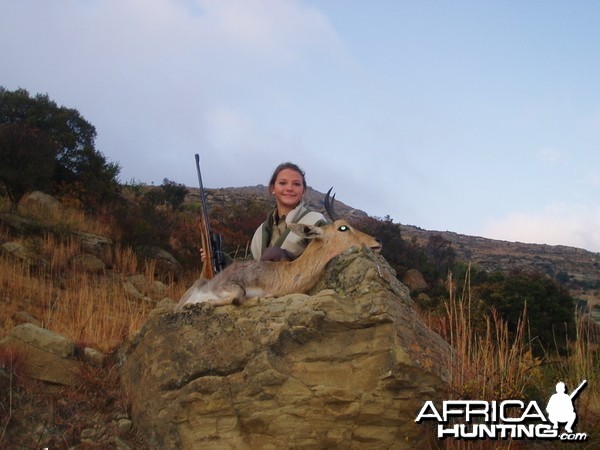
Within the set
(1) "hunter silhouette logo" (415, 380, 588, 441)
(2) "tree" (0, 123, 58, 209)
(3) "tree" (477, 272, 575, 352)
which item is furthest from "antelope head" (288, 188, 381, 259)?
(2) "tree" (0, 123, 58, 209)

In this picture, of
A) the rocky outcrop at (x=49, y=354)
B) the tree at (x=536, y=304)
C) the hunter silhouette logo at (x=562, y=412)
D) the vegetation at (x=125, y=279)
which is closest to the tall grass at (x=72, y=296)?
the vegetation at (x=125, y=279)

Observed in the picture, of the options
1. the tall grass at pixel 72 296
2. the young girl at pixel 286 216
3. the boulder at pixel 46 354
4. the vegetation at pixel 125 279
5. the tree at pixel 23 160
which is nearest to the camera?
the vegetation at pixel 125 279

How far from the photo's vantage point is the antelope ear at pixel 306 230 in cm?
645

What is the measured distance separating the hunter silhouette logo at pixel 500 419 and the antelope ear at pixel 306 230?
2270 millimetres

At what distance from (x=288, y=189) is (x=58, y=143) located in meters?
13.2

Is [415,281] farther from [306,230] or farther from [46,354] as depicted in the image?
[46,354]

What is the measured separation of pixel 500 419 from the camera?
4.85 metres

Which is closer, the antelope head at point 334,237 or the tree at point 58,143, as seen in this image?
the antelope head at point 334,237

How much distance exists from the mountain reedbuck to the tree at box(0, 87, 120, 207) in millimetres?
11911

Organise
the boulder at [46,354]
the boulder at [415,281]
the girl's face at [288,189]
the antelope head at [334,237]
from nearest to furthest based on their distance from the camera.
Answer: the boulder at [46,354]
the antelope head at [334,237]
the girl's face at [288,189]
the boulder at [415,281]

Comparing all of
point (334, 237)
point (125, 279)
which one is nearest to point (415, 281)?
point (125, 279)

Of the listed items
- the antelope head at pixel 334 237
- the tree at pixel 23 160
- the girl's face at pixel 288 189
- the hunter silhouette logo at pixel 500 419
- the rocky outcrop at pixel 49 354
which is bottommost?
the hunter silhouette logo at pixel 500 419

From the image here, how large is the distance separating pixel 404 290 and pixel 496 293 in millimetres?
8275

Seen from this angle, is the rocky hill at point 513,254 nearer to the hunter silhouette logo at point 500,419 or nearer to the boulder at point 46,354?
the boulder at point 46,354
